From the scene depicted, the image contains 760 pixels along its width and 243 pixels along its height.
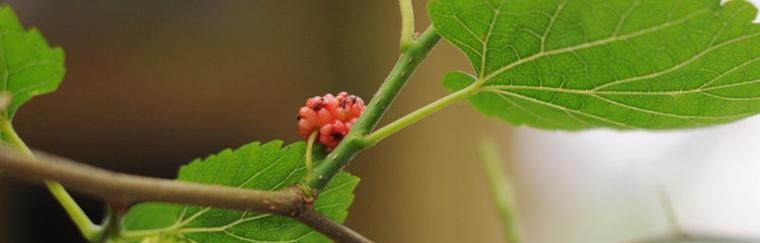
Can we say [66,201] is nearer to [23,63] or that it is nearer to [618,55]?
[23,63]

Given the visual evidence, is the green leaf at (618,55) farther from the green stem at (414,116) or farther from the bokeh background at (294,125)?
the bokeh background at (294,125)

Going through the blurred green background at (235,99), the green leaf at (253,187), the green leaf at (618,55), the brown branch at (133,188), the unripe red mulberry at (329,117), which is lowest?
the brown branch at (133,188)

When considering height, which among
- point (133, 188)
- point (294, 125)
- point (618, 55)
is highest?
point (294, 125)

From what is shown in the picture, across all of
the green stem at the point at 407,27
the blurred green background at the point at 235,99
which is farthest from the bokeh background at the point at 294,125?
the green stem at the point at 407,27

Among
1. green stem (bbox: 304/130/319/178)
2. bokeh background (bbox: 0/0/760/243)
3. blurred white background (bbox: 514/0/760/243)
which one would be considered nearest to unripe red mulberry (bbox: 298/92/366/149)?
green stem (bbox: 304/130/319/178)

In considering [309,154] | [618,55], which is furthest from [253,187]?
[618,55]

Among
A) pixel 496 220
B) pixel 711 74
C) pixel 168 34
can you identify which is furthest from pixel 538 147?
pixel 711 74

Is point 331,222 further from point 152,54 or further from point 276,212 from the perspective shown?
point 152,54
